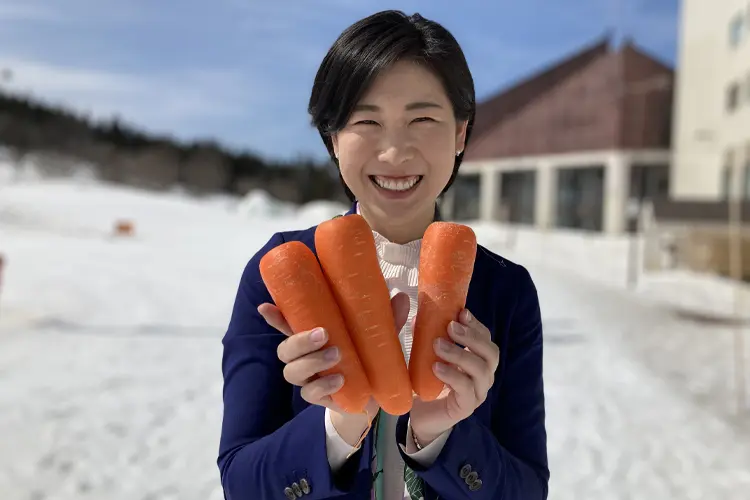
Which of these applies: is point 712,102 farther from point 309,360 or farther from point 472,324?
point 309,360

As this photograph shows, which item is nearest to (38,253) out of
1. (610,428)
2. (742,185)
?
(610,428)

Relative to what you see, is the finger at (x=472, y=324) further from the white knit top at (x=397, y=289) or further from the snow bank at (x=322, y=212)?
the snow bank at (x=322, y=212)

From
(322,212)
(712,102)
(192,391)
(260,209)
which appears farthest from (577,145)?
(192,391)

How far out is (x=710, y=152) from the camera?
22.2m

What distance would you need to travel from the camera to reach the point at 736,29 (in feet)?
67.7

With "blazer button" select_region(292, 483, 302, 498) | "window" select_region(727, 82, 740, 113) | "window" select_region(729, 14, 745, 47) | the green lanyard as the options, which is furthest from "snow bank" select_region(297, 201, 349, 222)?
"blazer button" select_region(292, 483, 302, 498)

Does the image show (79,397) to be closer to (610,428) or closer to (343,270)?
(610,428)

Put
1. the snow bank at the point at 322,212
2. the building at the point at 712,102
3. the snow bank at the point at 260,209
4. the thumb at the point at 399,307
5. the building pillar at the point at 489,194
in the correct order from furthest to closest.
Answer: the building pillar at the point at 489,194 → the snow bank at the point at 260,209 → the snow bank at the point at 322,212 → the building at the point at 712,102 → the thumb at the point at 399,307

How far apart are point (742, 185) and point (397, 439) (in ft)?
74.3

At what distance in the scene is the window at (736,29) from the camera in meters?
20.2

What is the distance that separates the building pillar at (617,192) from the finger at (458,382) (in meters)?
26.6

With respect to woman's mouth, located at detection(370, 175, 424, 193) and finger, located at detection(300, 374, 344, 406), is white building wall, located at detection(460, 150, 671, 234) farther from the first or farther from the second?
finger, located at detection(300, 374, 344, 406)

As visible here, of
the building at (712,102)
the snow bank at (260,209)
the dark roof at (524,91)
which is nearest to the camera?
the building at (712,102)

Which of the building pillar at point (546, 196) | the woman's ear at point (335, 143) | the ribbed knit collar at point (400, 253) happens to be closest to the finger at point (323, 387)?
the ribbed knit collar at point (400, 253)
